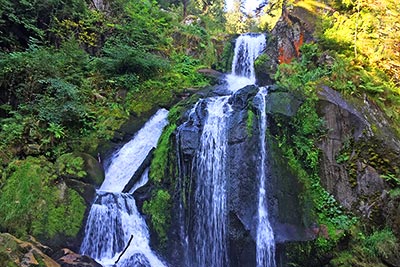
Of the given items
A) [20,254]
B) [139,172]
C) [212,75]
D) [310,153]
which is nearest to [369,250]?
[310,153]

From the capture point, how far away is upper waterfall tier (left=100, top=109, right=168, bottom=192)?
8492mm

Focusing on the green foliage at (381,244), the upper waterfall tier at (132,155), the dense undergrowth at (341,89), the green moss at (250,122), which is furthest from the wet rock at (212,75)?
the green foliage at (381,244)

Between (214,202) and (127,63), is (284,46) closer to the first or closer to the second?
(127,63)

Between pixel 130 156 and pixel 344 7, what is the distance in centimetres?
1039

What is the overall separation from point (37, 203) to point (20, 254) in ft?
5.90

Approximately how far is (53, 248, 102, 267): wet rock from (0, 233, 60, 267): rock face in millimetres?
240

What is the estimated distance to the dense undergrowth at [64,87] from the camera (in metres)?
7.00

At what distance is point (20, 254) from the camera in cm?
525

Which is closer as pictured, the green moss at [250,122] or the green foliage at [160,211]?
the green foliage at [160,211]

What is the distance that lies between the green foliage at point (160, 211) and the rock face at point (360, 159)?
407 cm

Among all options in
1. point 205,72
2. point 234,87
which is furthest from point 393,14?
point 205,72

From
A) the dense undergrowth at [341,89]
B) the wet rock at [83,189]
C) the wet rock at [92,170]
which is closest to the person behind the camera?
the dense undergrowth at [341,89]

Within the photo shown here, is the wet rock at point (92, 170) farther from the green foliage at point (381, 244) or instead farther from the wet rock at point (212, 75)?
the wet rock at point (212, 75)

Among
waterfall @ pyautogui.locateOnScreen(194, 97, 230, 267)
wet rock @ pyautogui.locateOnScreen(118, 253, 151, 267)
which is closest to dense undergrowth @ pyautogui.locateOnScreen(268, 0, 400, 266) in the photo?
waterfall @ pyautogui.locateOnScreen(194, 97, 230, 267)
